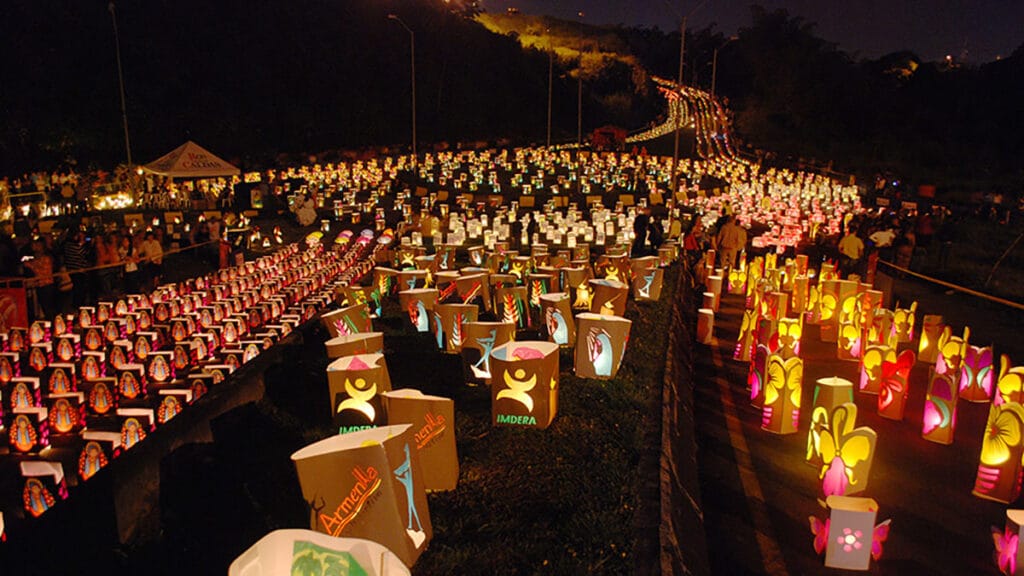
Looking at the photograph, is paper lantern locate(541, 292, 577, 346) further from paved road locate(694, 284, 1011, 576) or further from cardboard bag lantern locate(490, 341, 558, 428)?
cardboard bag lantern locate(490, 341, 558, 428)

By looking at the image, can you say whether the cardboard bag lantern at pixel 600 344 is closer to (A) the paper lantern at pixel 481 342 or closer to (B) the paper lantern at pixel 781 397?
(A) the paper lantern at pixel 481 342

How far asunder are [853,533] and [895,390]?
3349 millimetres

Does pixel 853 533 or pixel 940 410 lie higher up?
pixel 940 410

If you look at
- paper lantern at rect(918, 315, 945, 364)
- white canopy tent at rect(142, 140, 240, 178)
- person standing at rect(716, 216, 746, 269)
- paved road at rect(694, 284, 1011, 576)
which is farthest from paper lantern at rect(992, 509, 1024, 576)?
white canopy tent at rect(142, 140, 240, 178)

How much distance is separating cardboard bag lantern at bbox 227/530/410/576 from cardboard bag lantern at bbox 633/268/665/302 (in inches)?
422

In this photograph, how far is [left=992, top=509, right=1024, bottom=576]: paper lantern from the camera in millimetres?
5188

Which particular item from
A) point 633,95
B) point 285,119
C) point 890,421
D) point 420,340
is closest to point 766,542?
point 890,421

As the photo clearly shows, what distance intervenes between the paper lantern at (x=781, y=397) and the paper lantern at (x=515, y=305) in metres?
3.45

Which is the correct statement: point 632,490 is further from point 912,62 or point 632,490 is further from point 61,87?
point 912,62

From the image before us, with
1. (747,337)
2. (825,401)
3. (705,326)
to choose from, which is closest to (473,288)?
(705,326)

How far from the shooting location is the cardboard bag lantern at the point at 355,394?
20.5 ft

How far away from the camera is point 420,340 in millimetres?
10336

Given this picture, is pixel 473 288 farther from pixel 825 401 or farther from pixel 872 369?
pixel 825 401

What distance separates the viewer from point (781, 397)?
7.94 m
